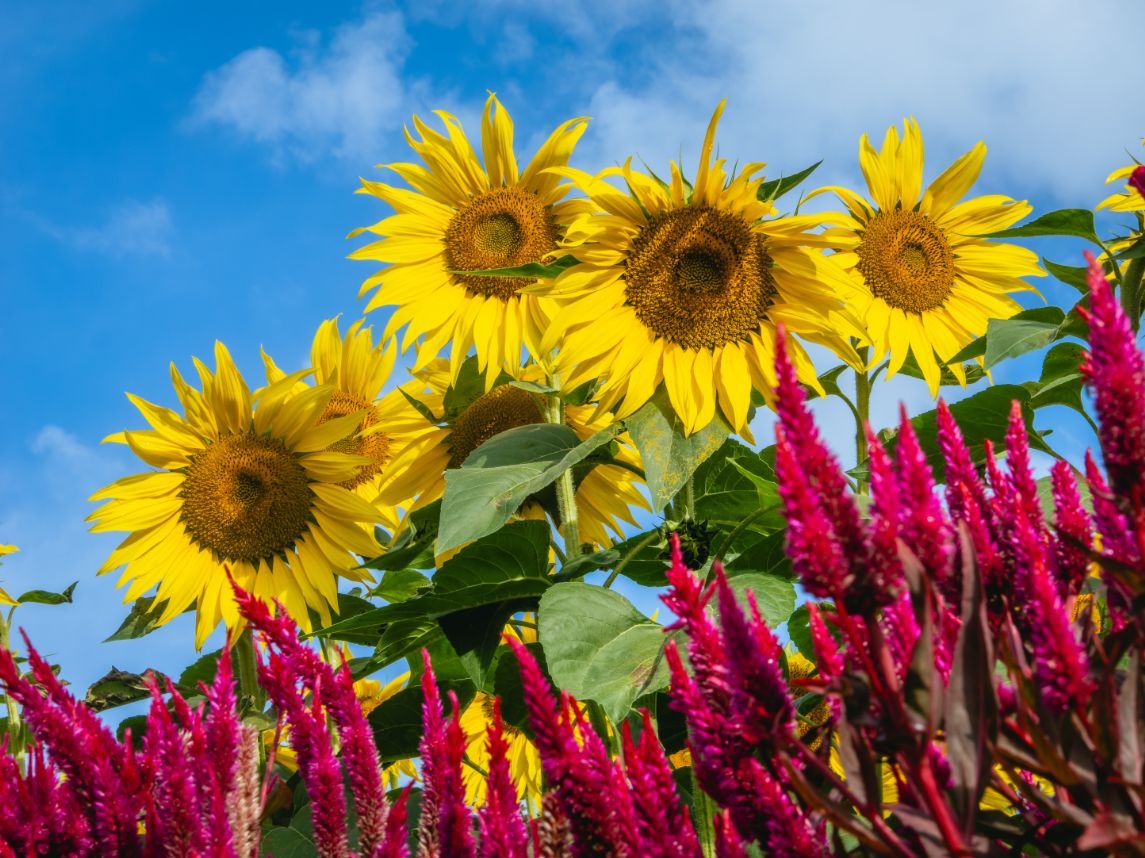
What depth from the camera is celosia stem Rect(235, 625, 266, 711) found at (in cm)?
377

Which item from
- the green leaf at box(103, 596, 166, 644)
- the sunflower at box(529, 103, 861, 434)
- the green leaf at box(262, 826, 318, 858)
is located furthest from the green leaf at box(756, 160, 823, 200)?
the green leaf at box(103, 596, 166, 644)

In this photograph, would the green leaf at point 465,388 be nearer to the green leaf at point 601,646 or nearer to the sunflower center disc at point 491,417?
the sunflower center disc at point 491,417

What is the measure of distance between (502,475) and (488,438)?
1.13m

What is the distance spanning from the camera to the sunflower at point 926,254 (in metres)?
4.59

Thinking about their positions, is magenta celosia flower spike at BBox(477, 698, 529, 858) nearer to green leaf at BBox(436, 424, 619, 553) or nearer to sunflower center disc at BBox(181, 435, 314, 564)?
green leaf at BBox(436, 424, 619, 553)

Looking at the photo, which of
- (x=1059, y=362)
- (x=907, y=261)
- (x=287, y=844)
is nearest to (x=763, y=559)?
(x=1059, y=362)

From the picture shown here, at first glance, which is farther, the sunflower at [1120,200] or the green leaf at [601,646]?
the sunflower at [1120,200]

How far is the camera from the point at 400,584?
4.20 metres

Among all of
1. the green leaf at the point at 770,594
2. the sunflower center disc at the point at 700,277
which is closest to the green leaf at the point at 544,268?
the sunflower center disc at the point at 700,277

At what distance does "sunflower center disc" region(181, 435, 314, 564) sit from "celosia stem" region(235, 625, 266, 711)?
0.48 m

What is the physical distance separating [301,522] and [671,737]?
2.04 meters

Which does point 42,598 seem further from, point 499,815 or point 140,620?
point 499,815

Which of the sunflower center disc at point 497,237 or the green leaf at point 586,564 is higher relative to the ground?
the sunflower center disc at point 497,237

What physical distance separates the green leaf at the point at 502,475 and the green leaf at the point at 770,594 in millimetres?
559
